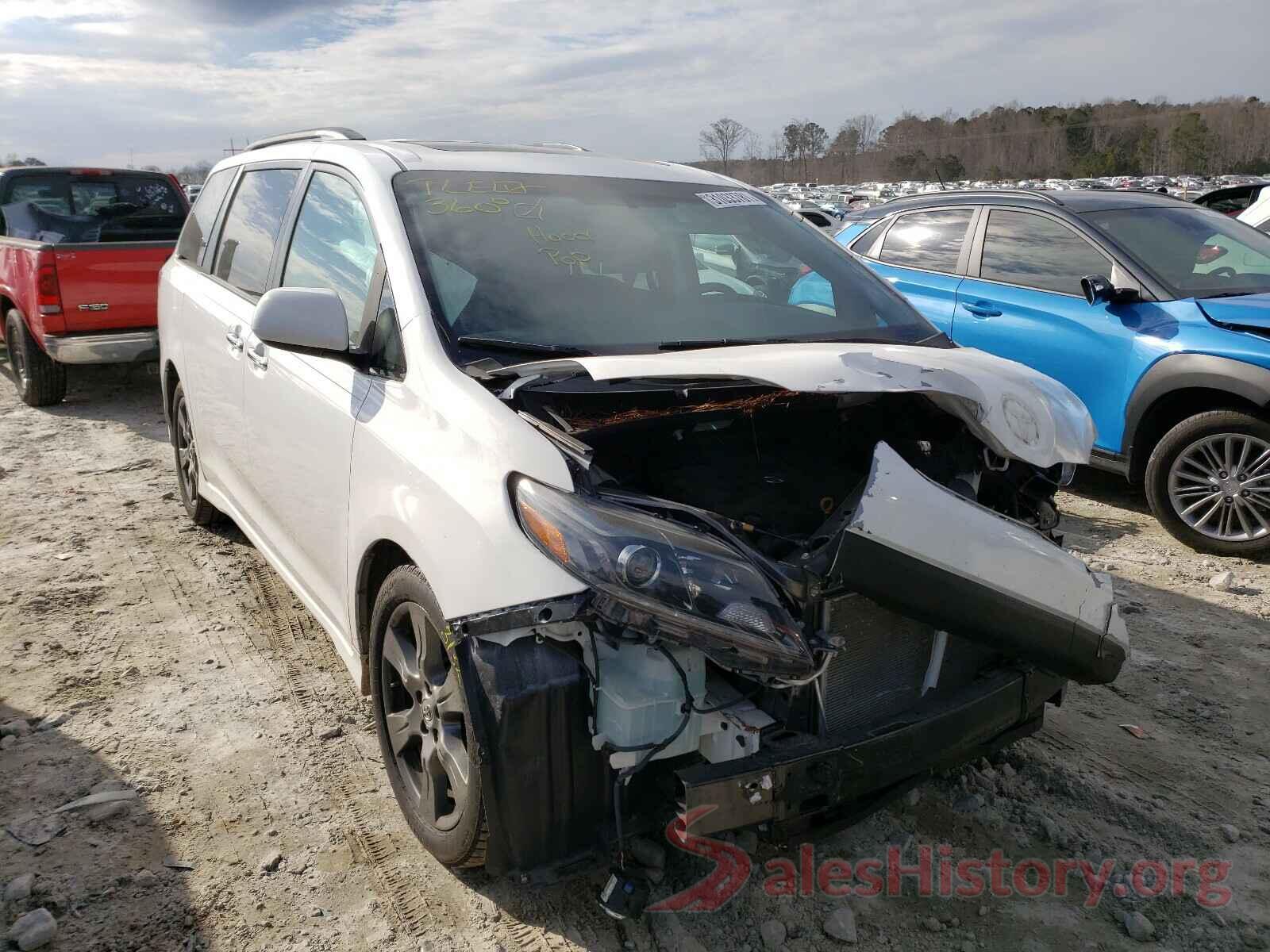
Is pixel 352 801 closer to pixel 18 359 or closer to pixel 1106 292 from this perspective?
pixel 1106 292

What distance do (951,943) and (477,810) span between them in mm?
1237

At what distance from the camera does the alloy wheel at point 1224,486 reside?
4836 mm

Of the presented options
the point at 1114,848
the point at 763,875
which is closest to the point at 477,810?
the point at 763,875

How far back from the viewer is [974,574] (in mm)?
2207

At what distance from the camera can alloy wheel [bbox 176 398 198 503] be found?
16.5 feet

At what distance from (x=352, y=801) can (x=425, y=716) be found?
645 mm

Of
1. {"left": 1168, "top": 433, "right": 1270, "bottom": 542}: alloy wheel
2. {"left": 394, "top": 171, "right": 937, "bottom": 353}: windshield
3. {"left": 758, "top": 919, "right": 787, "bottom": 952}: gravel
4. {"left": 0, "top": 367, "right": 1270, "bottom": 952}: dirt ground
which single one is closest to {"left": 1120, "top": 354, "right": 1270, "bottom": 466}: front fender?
{"left": 1168, "top": 433, "right": 1270, "bottom": 542}: alloy wheel

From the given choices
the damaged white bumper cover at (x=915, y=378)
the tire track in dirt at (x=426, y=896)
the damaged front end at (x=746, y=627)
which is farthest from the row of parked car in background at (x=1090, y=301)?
the tire track in dirt at (x=426, y=896)

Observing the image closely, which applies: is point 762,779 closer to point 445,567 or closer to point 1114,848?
point 445,567

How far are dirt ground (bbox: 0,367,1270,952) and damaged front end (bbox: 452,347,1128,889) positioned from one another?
42cm

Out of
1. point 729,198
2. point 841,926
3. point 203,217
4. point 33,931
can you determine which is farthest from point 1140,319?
point 33,931

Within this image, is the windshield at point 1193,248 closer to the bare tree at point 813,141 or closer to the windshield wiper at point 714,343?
the windshield wiper at point 714,343

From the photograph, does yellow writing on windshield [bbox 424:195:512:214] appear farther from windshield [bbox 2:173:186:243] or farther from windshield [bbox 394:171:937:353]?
windshield [bbox 2:173:186:243]

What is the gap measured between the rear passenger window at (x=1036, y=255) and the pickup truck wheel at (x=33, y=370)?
751cm
